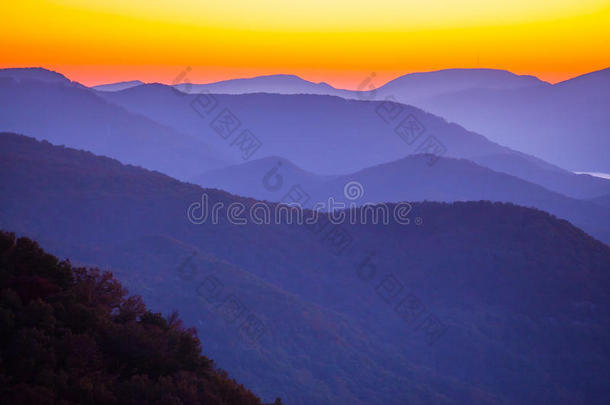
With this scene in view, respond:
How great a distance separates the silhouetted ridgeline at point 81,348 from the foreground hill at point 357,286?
26.6 metres

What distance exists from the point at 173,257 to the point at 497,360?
34.6 meters

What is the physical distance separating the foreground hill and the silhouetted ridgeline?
1046 inches

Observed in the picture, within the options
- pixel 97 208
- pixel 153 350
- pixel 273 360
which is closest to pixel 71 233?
pixel 97 208

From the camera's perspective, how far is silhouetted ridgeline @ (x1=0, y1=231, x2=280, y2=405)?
12836 mm

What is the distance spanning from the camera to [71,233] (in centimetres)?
6944

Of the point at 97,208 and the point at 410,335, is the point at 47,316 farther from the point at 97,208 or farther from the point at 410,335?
the point at 97,208

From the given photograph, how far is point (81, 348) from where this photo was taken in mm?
14094
